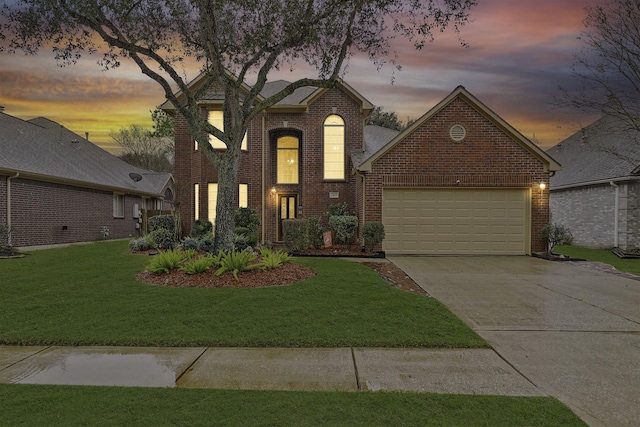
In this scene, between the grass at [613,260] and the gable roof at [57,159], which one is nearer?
the grass at [613,260]

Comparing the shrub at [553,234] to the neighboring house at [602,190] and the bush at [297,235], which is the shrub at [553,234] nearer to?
the neighboring house at [602,190]

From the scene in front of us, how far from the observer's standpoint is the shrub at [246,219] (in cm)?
1562

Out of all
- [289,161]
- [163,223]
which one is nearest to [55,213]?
[163,223]

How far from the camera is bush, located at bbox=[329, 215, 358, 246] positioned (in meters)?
14.5

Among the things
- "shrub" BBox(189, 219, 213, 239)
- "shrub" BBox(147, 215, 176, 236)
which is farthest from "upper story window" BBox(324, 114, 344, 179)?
"shrub" BBox(147, 215, 176, 236)

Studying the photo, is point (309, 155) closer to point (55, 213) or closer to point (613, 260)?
point (55, 213)

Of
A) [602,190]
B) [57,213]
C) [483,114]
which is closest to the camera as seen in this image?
[483,114]

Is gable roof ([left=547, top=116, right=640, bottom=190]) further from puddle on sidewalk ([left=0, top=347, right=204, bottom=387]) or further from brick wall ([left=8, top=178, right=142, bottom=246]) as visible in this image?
brick wall ([left=8, top=178, right=142, bottom=246])

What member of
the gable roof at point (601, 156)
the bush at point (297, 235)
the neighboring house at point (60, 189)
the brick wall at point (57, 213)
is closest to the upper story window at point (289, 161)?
the bush at point (297, 235)

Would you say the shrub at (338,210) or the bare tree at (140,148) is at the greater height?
the bare tree at (140,148)

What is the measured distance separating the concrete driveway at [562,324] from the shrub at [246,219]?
718cm

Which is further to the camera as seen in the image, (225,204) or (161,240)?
(161,240)

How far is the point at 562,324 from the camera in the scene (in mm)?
5609

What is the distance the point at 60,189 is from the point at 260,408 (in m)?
18.0
